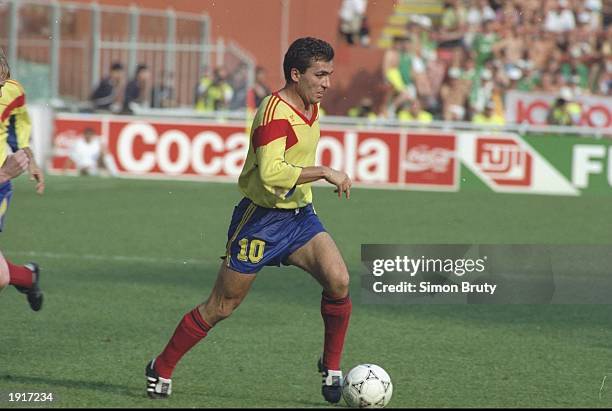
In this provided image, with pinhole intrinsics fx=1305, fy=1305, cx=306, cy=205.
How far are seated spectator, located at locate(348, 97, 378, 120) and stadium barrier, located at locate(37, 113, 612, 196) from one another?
1.58m

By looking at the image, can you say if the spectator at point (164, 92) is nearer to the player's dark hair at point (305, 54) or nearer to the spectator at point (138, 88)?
the spectator at point (138, 88)

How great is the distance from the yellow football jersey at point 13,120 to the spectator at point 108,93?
15.2 m

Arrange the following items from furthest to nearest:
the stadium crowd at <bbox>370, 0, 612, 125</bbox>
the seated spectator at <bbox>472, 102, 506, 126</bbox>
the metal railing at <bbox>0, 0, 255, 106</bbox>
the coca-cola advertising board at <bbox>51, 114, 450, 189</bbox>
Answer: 1. the metal railing at <bbox>0, 0, 255, 106</bbox>
2. the stadium crowd at <bbox>370, 0, 612, 125</bbox>
3. the seated spectator at <bbox>472, 102, 506, 126</bbox>
4. the coca-cola advertising board at <bbox>51, 114, 450, 189</bbox>

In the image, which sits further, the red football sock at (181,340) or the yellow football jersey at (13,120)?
the yellow football jersey at (13,120)

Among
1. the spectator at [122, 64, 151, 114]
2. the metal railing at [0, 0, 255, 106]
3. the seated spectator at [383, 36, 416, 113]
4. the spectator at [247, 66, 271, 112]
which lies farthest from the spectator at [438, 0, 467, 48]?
the spectator at [122, 64, 151, 114]

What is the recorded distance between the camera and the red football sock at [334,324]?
653 cm

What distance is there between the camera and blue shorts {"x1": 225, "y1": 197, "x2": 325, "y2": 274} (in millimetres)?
6352

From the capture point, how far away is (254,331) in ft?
28.6

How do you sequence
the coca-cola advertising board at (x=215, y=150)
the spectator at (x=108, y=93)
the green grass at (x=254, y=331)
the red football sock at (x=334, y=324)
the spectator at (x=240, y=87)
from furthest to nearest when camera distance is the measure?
1. the spectator at (x=240, y=87)
2. the spectator at (x=108, y=93)
3. the coca-cola advertising board at (x=215, y=150)
4. the green grass at (x=254, y=331)
5. the red football sock at (x=334, y=324)

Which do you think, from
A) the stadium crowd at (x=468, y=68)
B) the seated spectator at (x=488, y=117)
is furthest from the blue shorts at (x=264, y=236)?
the seated spectator at (x=488, y=117)

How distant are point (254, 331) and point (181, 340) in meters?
2.30

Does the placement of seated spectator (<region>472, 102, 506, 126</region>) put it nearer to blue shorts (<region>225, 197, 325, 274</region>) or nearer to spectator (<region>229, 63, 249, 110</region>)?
spectator (<region>229, 63, 249, 110</region>)

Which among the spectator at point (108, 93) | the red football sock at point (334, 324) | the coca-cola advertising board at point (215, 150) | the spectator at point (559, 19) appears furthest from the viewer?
the spectator at point (559, 19)

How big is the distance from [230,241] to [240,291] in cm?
25
